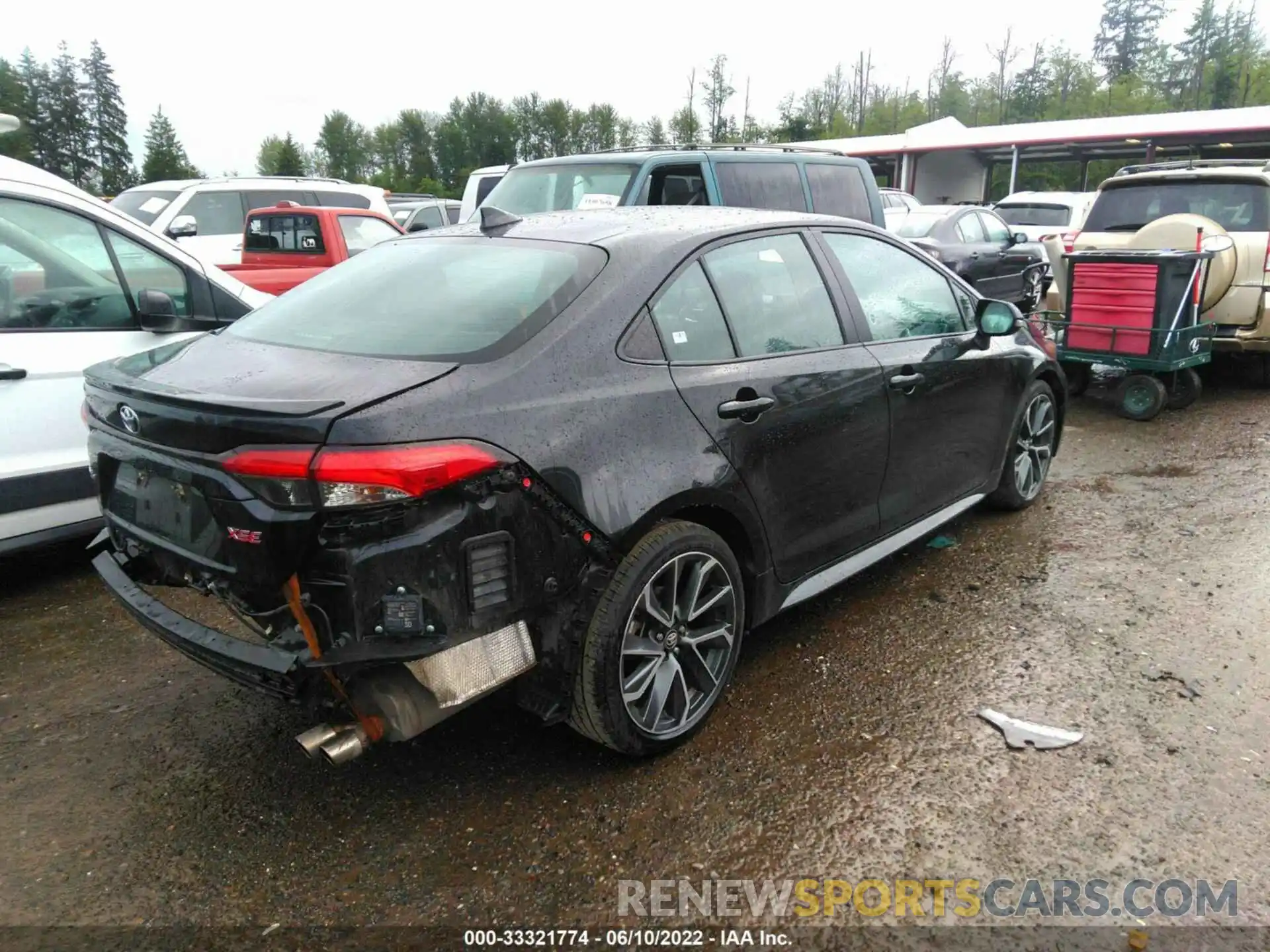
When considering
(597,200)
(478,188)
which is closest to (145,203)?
(478,188)

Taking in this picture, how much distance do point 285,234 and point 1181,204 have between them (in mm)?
8628

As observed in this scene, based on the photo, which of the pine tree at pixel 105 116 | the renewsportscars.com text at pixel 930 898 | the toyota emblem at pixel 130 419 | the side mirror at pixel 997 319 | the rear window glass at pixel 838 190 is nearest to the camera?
the renewsportscars.com text at pixel 930 898

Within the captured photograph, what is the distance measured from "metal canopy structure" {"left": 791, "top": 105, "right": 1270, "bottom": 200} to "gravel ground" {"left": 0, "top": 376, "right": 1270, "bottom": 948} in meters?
19.6

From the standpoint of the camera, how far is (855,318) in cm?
355

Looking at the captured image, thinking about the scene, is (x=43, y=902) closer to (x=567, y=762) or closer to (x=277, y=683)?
(x=277, y=683)

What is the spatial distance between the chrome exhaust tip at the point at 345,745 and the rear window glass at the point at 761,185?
18.5 feet

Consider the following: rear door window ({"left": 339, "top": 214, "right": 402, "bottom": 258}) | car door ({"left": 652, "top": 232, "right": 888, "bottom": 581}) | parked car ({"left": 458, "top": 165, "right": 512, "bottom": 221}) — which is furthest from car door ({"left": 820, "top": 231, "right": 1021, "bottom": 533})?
parked car ({"left": 458, "top": 165, "right": 512, "bottom": 221})

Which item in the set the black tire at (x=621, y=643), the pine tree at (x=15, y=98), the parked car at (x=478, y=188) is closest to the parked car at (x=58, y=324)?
the black tire at (x=621, y=643)

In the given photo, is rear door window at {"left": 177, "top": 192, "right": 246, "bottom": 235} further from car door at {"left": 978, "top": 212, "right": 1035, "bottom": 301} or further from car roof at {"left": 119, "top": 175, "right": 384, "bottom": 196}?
car door at {"left": 978, "top": 212, "right": 1035, "bottom": 301}

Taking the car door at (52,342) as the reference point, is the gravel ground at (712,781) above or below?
below

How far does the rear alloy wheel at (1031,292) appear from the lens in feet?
39.9

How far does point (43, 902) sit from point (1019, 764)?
2.76 m

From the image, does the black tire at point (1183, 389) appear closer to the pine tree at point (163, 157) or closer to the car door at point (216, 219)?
the car door at point (216, 219)

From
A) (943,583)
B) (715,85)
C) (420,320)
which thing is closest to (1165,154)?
(943,583)
